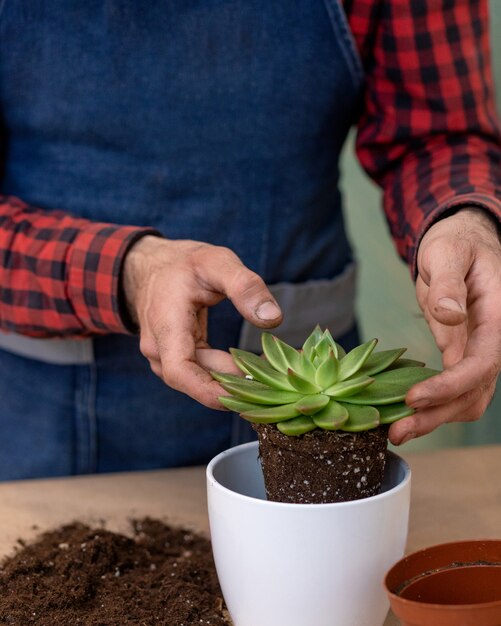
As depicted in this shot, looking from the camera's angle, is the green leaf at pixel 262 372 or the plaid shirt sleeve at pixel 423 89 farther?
the plaid shirt sleeve at pixel 423 89

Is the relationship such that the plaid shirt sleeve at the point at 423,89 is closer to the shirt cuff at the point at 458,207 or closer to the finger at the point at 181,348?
the shirt cuff at the point at 458,207

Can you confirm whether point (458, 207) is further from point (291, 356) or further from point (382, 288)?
point (382, 288)

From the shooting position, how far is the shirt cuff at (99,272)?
981mm

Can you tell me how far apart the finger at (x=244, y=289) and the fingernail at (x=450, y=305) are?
0.14 m

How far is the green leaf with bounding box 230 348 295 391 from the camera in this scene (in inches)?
28.3

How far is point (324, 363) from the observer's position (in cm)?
70

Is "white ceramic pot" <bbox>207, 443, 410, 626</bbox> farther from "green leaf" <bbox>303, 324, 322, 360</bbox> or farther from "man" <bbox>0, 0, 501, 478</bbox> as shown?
"man" <bbox>0, 0, 501, 478</bbox>

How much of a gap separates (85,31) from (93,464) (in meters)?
0.57

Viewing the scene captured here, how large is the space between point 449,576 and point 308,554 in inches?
4.1

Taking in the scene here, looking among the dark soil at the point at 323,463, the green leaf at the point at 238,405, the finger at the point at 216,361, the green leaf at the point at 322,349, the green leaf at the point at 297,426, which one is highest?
the green leaf at the point at 322,349

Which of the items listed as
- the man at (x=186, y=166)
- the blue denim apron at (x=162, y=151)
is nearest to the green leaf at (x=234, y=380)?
the man at (x=186, y=166)

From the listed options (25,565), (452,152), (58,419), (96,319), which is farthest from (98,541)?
(452,152)

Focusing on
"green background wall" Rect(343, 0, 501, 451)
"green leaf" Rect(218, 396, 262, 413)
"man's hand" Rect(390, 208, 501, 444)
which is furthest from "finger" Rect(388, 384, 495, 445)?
"green background wall" Rect(343, 0, 501, 451)

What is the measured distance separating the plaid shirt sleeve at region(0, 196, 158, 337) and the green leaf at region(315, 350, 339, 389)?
1.11 ft
